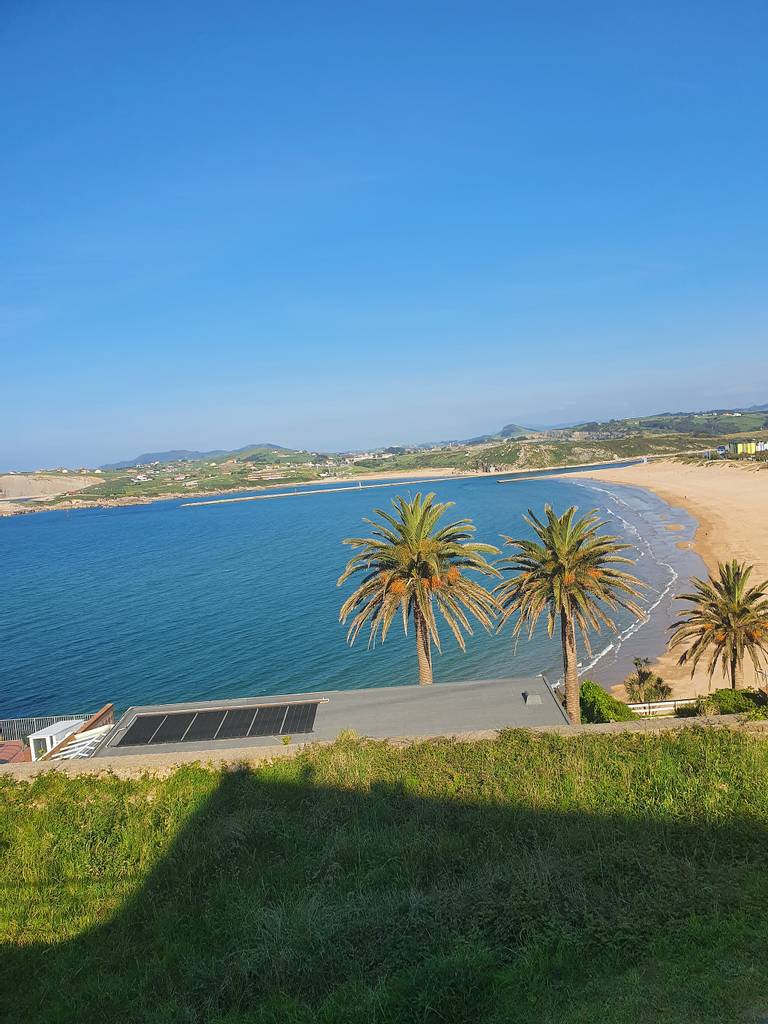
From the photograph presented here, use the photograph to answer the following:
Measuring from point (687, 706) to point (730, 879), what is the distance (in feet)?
46.1

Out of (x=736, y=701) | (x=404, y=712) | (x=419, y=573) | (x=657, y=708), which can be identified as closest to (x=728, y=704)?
(x=736, y=701)

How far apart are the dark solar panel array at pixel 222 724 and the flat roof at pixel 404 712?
0.26m

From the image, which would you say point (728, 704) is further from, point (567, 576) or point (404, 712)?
point (404, 712)

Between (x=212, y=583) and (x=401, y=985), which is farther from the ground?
(x=401, y=985)

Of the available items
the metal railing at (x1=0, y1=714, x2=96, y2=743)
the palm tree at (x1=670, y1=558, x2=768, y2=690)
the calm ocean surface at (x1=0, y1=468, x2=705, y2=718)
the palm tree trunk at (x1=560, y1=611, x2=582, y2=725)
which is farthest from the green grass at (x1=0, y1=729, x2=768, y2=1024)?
the calm ocean surface at (x1=0, y1=468, x2=705, y2=718)

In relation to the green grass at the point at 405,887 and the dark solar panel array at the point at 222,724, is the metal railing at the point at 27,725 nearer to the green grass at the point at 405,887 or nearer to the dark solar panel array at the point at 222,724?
the dark solar panel array at the point at 222,724

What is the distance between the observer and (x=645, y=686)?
33.8m

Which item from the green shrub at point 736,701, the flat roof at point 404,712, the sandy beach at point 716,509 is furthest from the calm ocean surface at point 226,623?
the flat roof at point 404,712

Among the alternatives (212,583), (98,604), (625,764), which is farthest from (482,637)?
(98,604)

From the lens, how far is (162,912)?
12.8m

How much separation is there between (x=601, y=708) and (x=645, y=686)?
441 inches

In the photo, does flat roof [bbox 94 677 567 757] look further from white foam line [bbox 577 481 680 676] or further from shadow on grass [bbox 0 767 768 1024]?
white foam line [bbox 577 481 680 676]

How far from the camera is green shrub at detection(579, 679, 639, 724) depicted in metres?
24.0

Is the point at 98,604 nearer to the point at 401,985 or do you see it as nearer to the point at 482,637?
the point at 482,637
